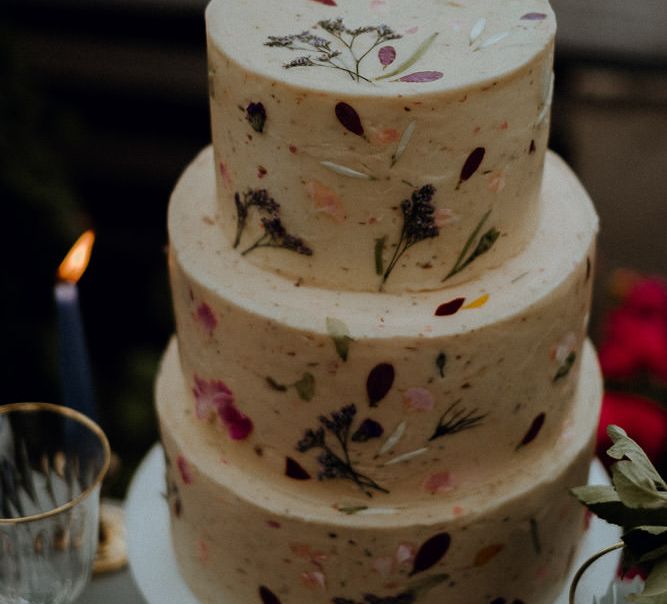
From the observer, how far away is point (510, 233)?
1147 millimetres

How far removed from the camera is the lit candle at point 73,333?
1.30 m

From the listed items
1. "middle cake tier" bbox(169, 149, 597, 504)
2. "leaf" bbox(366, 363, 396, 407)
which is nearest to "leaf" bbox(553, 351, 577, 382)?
"middle cake tier" bbox(169, 149, 597, 504)

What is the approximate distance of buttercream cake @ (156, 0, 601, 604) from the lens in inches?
40.9

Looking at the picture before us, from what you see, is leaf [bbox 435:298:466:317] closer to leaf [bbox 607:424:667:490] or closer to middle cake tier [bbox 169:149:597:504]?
middle cake tier [bbox 169:149:597:504]

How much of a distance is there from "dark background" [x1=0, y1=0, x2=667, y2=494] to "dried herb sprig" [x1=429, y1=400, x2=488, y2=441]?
136 centimetres

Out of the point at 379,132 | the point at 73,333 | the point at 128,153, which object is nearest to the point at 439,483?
the point at 379,132

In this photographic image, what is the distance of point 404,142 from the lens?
1.02m

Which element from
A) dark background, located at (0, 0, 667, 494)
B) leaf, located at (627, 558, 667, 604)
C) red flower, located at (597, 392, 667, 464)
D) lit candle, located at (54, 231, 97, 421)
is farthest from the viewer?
dark background, located at (0, 0, 667, 494)

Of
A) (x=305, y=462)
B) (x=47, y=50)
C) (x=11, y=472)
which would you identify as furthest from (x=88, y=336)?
(x=305, y=462)

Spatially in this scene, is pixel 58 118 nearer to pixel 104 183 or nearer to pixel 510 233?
pixel 104 183

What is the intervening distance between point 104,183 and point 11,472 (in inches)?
80.5

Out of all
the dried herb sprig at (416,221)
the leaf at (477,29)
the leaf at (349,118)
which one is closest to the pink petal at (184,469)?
the dried herb sprig at (416,221)

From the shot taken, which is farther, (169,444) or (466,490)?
(169,444)

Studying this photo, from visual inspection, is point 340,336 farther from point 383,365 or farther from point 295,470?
point 295,470
